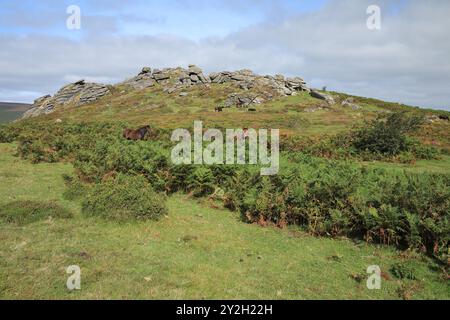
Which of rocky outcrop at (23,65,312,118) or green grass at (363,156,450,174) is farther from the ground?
rocky outcrop at (23,65,312,118)

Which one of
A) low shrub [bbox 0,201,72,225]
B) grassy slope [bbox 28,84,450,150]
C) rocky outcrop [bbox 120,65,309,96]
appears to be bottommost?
low shrub [bbox 0,201,72,225]

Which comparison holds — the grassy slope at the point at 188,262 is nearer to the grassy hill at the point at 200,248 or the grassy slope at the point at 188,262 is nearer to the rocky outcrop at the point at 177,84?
the grassy hill at the point at 200,248

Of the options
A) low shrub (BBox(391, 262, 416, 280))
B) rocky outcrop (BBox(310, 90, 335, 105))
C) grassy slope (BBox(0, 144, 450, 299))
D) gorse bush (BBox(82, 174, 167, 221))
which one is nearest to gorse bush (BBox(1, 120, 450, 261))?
gorse bush (BBox(82, 174, 167, 221))

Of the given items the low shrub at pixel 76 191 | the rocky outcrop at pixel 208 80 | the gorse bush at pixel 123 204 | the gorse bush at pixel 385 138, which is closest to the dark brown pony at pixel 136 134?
the low shrub at pixel 76 191

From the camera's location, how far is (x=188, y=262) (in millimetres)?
8578

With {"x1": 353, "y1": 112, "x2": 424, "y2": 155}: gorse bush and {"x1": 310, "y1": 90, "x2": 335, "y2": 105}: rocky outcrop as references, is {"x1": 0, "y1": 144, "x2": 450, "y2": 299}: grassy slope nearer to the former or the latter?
{"x1": 353, "y1": 112, "x2": 424, "y2": 155}: gorse bush

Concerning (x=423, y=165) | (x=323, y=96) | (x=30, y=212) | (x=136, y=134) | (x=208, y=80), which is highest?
(x=208, y=80)

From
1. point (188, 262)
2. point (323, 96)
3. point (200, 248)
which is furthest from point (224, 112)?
point (188, 262)

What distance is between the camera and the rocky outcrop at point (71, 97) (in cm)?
8505

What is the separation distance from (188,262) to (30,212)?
553cm

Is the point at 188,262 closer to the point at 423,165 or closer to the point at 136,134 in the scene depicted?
the point at 423,165

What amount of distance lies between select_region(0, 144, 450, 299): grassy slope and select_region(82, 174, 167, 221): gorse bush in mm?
331

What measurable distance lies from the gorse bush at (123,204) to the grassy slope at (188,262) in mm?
331

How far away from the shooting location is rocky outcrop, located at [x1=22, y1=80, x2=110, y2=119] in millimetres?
85050
